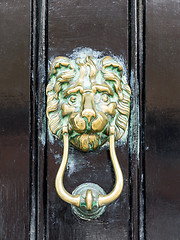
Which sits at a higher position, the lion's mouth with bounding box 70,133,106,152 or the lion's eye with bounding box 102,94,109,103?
the lion's eye with bounding box 102,94,109,103

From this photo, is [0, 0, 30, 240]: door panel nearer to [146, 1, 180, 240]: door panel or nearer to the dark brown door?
the dark brown door

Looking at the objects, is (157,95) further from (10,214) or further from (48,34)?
(10,214)

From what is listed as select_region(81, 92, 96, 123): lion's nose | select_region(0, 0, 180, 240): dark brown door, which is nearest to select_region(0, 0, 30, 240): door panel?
select_region(0, 0, 180, 240): dark brown door

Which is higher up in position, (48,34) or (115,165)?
(48,34)

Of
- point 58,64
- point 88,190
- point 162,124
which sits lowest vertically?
point 88,190

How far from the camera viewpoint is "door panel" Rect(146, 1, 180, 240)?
55cm

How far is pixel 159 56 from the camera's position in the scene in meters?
0.56

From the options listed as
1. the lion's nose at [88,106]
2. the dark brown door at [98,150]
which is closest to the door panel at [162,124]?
the dark brown door at [98,150]

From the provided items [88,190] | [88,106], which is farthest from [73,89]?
[88,190]

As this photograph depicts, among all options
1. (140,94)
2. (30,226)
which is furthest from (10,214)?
(140,94)

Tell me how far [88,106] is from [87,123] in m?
0.03

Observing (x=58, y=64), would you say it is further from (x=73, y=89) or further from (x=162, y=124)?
(x=162, y=124)

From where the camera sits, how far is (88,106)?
0.49 meters

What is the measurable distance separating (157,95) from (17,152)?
264 millimetres
